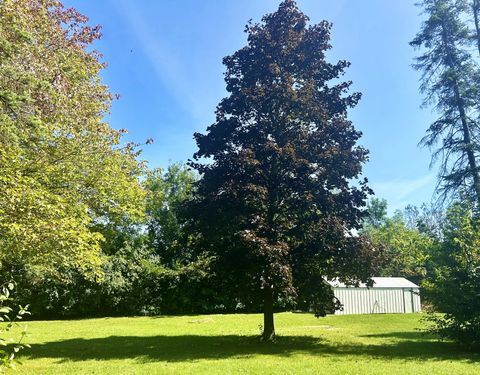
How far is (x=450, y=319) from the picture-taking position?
12797 mm

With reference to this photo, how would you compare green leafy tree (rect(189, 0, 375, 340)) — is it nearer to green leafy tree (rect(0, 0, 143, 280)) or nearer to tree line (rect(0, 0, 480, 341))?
tree line (rect(0, 0, 480, 341))

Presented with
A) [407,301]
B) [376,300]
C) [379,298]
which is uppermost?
[379,298]

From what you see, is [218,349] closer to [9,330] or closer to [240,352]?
[240,352]

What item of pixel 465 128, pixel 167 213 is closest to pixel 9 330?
pixel 465 128

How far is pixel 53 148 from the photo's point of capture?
13.2 metres

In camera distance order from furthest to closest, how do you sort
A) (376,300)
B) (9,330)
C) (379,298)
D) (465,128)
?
(379,298), (376,300), (465,128), (9,330)

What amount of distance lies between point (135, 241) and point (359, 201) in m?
26.3

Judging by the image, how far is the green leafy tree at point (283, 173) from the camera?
1361 centimetres

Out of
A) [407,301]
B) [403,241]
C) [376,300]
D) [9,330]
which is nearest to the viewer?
[9,330]

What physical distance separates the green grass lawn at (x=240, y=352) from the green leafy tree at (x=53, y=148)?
8.32 ft

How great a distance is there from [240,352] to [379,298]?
21.7 metres

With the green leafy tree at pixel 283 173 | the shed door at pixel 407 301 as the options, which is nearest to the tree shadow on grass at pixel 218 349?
the green leafy tree at pixel 283 173

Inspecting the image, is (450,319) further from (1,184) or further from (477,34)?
(477,34)

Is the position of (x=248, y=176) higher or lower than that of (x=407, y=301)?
higher
